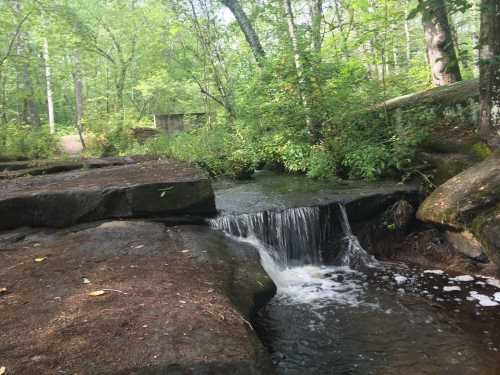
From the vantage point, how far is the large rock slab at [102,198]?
16.9 ft

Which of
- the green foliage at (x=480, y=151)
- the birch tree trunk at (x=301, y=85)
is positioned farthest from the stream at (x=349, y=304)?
the birch tree trunk at (x=301, y=85)

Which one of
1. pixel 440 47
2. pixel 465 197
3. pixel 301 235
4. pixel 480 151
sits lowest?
pixel 301 235

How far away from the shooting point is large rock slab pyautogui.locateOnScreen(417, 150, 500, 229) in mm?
5254

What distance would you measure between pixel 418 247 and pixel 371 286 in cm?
164

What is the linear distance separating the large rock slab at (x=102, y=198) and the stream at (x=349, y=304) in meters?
0.78

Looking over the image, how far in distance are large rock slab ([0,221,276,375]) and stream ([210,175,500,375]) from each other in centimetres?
77

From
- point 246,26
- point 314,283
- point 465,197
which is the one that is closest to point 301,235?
point 314,283

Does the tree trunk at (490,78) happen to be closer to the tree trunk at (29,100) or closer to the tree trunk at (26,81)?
the tree trunk at (26,81)

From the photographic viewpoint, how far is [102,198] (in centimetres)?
534

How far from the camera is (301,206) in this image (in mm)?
6832

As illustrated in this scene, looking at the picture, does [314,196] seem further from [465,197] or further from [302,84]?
[302,84]

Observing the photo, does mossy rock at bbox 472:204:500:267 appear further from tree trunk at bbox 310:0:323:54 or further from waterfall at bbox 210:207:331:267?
tree trunk at bbox 310:0:323:54

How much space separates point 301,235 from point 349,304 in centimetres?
196

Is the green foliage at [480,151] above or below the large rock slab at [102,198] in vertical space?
above
